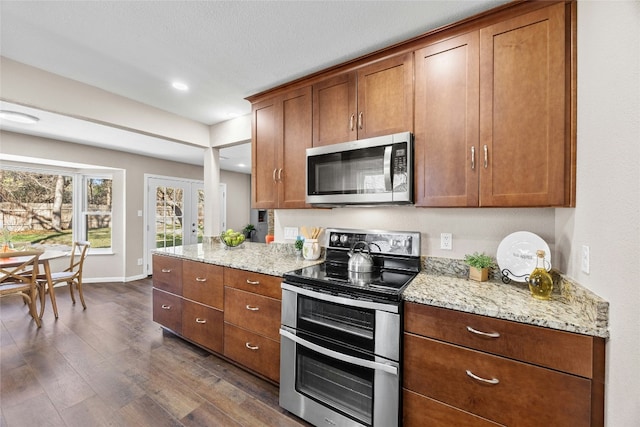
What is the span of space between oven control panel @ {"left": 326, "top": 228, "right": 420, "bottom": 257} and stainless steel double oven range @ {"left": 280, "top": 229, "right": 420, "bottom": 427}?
14 mm

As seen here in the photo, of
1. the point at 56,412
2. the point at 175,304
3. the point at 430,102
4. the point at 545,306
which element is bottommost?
the point at 56,412

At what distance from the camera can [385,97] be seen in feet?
6.18

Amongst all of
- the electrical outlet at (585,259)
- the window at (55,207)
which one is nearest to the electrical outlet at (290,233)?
the electrical outlet at (585,259)

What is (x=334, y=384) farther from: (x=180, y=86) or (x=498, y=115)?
(x=180, y=86)

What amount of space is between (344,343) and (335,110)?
65.2 inches

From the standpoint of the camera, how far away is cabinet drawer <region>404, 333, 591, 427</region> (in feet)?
3.43

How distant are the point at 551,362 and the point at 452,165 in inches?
41.6

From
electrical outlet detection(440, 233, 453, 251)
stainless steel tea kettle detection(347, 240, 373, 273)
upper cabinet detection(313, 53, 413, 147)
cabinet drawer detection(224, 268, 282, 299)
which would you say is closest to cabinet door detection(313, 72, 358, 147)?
upper cabinet detection(313, 53, 413, 147)

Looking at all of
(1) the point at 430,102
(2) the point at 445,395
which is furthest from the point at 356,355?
(1) the point at 430,102

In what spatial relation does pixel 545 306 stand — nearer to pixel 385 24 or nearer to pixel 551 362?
pixel 551 362

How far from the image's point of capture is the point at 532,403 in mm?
1104

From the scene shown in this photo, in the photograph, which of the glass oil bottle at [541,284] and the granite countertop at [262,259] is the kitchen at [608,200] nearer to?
the glass oil bottle at [541,284]

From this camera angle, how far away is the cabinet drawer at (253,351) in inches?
75.5

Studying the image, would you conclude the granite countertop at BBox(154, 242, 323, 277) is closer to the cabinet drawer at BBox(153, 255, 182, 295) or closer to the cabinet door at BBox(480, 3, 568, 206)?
the cabinet drawer at BBox(153, 255, 182, 295)
